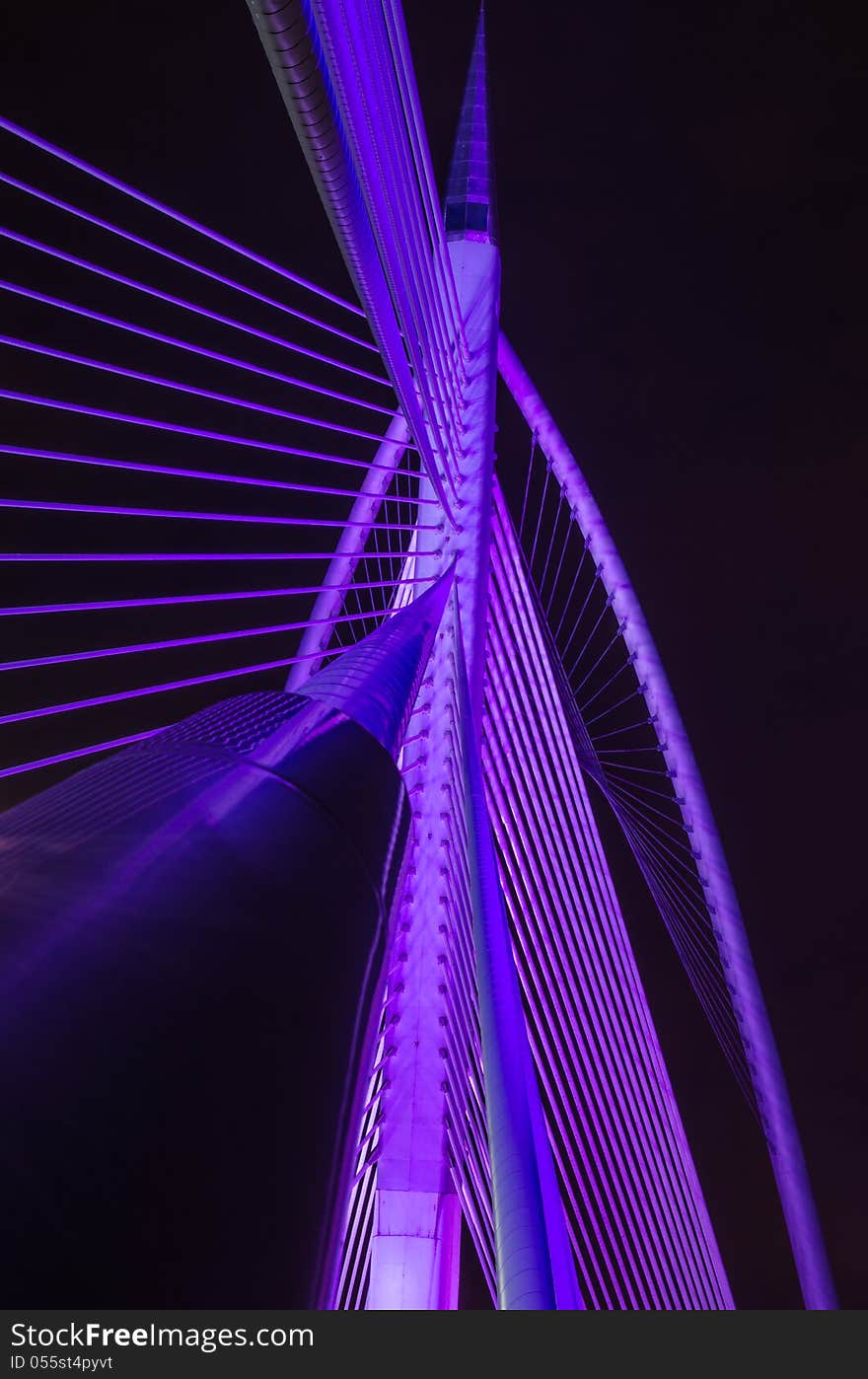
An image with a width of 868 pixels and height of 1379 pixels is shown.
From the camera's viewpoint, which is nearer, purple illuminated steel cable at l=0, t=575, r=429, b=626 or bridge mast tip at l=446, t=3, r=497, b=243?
purple illuminated steel cable at l=0, t=575, r=429, b=626

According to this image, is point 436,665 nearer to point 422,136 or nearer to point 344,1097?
point 422,136

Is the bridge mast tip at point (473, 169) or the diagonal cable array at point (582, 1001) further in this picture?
the bridge mast tip at point (473, 169)

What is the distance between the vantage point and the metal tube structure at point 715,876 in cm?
943

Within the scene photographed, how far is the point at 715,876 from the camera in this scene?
10.8 metres

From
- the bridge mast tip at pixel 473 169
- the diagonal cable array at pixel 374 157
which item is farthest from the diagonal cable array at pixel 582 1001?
the bridge mast tip at pixel 473 169

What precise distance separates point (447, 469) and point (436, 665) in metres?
1.60

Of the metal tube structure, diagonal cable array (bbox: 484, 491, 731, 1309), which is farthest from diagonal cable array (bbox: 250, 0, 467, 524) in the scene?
the metal tube structure

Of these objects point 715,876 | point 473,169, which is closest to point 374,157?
point 473,169

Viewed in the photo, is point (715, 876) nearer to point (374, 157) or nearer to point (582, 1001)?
point (582, 1001)

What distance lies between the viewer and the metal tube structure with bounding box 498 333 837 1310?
9430mm

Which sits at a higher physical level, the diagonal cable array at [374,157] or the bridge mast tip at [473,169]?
the bridge mast tip at [473,169]

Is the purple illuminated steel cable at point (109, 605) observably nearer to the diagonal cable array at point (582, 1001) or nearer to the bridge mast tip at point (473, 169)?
the diagonal cable array at point (582, 1001)

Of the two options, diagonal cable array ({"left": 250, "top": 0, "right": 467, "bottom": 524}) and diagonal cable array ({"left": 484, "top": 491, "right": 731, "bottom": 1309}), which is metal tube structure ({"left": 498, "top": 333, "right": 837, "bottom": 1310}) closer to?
diagonal cable array ({"left": 484, "top": 491, "right": 731, "bottom": 1309})

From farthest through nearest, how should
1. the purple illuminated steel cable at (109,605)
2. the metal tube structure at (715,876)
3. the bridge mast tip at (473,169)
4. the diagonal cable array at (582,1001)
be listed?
the bridge mast tip at (473,169), the metal tube structure at (715,876), the diagonal cable array at (582,1001), the purple illuminated steel cable at (109,605)
